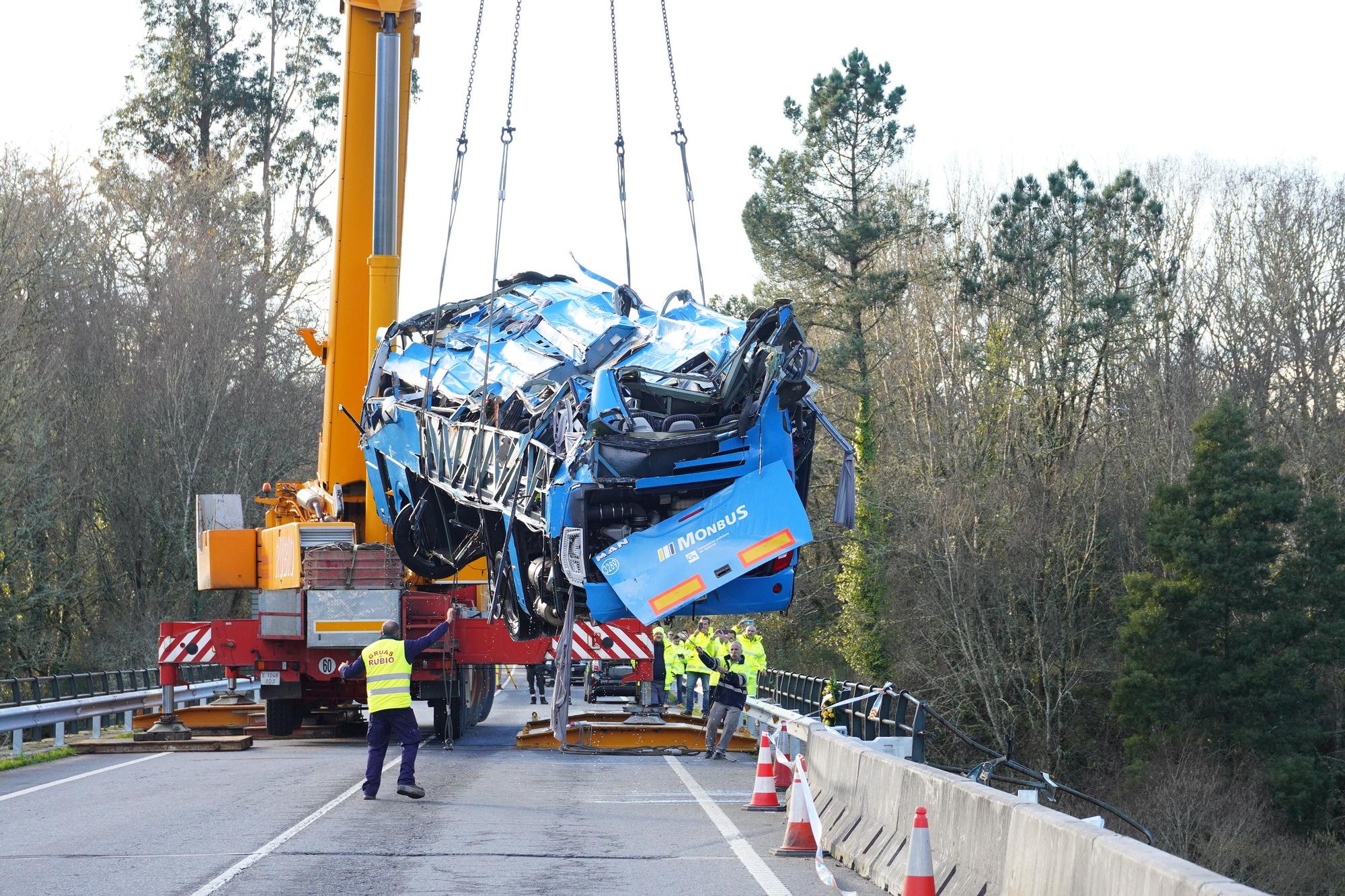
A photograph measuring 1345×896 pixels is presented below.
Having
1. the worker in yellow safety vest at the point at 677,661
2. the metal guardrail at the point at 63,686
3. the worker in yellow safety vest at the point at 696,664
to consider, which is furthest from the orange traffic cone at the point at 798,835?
the worker in yellow safety vest at the point at 677,661

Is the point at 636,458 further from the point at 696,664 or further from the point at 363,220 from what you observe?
the point at 696,664

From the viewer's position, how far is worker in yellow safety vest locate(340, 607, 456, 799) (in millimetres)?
12586

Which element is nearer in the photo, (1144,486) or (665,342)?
(665,342)

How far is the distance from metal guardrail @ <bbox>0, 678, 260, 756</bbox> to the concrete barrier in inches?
372

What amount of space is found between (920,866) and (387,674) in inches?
240

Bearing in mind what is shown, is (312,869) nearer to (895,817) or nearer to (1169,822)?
(895,817)

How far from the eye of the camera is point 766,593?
12.5 metres

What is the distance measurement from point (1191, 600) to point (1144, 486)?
5.22 meters

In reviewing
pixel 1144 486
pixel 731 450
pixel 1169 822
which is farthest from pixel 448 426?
pixel 1144 486

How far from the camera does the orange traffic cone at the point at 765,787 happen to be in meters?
12.4

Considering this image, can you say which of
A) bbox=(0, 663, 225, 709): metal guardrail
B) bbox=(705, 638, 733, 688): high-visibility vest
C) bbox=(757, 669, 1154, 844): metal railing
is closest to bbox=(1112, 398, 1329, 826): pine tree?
bbox=(757, 669, 1154, 844): metal railing

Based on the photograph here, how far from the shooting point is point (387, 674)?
12.6 m

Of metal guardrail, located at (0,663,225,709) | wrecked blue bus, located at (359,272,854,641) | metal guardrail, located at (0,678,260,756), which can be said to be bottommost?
metal guardrail, located at (0,678,260,756)

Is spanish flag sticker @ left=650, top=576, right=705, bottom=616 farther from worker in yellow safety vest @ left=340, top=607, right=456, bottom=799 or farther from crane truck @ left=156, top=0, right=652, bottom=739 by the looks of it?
crane truck @ left=156, top=0, right=652, bottom=739
